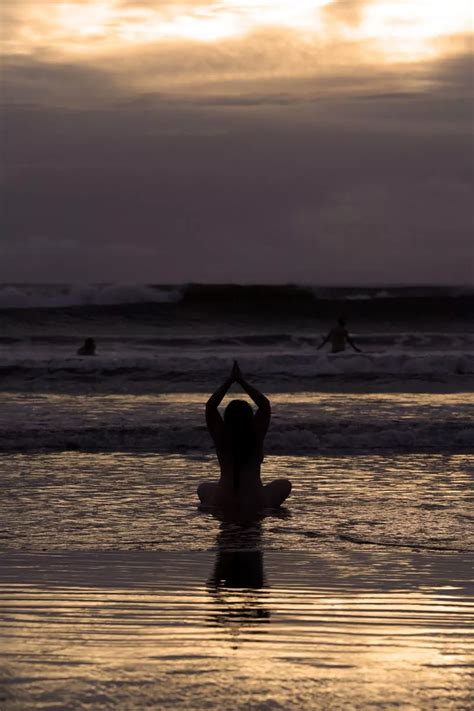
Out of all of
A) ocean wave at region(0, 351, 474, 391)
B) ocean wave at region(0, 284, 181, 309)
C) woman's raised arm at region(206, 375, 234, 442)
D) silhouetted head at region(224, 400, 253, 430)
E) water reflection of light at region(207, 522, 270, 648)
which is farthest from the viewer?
ocean wave at region(0, 284, 181, 309)

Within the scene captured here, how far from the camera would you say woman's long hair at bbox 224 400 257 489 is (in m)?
8.45

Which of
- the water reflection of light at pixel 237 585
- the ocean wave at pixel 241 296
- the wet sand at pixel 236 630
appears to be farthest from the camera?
the ocean wave at pixel 241 296

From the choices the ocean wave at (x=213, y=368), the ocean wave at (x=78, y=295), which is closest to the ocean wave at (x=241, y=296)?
the ocean wave at (x=78, y=295)

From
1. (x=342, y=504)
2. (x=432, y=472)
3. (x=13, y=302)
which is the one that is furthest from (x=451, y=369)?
(x=13, y=302)

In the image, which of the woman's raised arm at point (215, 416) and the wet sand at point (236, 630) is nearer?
the wet sand at point (236, 630)

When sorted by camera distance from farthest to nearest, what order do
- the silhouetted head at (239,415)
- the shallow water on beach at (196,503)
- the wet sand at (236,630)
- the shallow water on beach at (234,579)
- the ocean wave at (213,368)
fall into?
the ocean wave at (213,368) → the silhouetted head at (239,415) → the shallow water on beach at (196,503) → the shallow water on beach at (234,579) → the wet sand at (236,630)

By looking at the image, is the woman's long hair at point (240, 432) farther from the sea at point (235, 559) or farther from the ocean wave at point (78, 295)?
the ocean wave at point (78, 295)

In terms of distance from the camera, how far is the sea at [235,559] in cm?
451

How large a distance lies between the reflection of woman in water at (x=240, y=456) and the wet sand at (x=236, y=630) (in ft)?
4.27

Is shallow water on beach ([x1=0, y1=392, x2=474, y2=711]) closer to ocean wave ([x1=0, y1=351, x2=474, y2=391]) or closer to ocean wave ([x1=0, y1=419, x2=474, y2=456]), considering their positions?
ocean wave ([x1=0, y1=419, x2=474, y2=456])

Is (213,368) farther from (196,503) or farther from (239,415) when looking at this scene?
(239,415)

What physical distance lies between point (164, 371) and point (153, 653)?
21259mm

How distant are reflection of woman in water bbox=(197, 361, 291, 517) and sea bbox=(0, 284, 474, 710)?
0.53 ft

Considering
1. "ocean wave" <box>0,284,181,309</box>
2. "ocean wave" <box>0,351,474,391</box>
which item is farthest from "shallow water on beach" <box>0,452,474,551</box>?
"ocean wave" <box>0,284,181,309</box>
